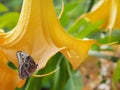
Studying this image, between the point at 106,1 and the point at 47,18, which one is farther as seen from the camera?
the point at 106,1

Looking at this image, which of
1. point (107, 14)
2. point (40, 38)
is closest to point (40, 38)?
point (40, 38)

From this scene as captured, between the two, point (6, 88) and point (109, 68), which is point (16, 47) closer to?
point (6, 88)

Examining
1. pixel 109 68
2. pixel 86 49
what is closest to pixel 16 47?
pixel 86 49

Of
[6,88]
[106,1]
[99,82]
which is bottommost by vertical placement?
[99,82]

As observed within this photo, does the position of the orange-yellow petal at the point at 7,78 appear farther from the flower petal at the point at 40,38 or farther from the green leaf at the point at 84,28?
the green leaf at the point at 84,28

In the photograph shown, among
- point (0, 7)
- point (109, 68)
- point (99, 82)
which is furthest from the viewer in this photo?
point (99, 82)

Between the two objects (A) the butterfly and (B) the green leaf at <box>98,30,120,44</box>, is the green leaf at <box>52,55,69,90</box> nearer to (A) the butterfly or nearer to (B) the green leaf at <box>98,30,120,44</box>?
(B) the green leaf at <box>98,30,120,44</box>
